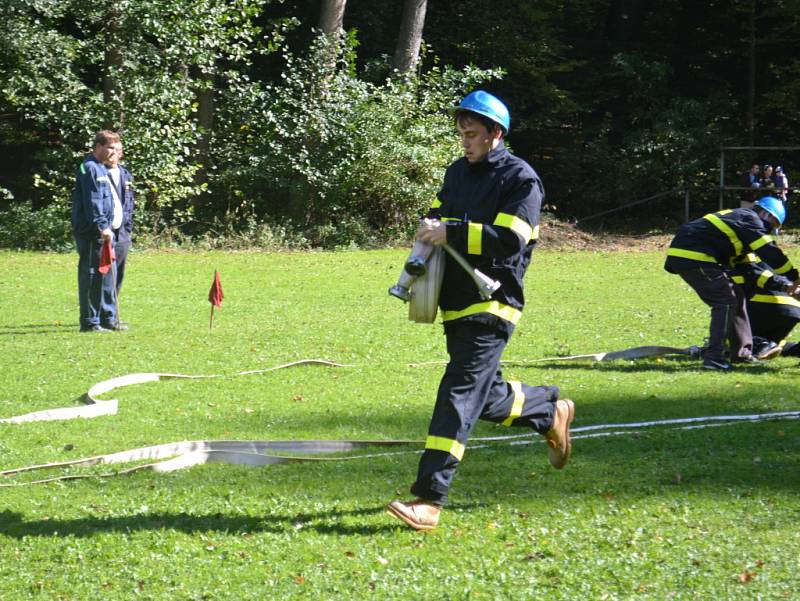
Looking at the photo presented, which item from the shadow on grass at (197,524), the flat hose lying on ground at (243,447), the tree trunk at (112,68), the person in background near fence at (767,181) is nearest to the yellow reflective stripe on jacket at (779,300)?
the flat hose lying on ground at (243,447)

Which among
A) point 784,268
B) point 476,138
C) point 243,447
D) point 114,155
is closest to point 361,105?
point 114,155

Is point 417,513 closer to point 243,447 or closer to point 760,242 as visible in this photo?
point 243,447

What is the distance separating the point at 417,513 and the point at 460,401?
1.99 ft

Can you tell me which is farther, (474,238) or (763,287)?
(763,287)

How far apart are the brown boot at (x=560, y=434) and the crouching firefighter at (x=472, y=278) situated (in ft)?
1.50

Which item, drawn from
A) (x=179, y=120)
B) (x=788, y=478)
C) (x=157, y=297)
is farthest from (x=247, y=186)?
(x=788, y=478)

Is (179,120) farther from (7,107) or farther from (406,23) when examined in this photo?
(406,23)

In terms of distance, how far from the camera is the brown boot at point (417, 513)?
18.1 ft

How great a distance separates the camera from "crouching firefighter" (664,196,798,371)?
10469mm

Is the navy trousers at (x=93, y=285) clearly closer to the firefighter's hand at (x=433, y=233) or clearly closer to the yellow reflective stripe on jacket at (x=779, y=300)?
the yellow reflective stripe on jacket at (x=779, y=300)

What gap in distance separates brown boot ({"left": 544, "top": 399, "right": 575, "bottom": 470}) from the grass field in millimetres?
177

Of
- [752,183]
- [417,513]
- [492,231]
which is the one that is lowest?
[417,513]

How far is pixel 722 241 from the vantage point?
1054 centimetres

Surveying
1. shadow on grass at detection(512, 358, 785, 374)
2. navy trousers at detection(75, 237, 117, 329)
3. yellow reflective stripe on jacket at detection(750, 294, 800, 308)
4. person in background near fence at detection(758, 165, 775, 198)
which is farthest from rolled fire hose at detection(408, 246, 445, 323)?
person in background near fence at detection(758, 165, 775, 198)
